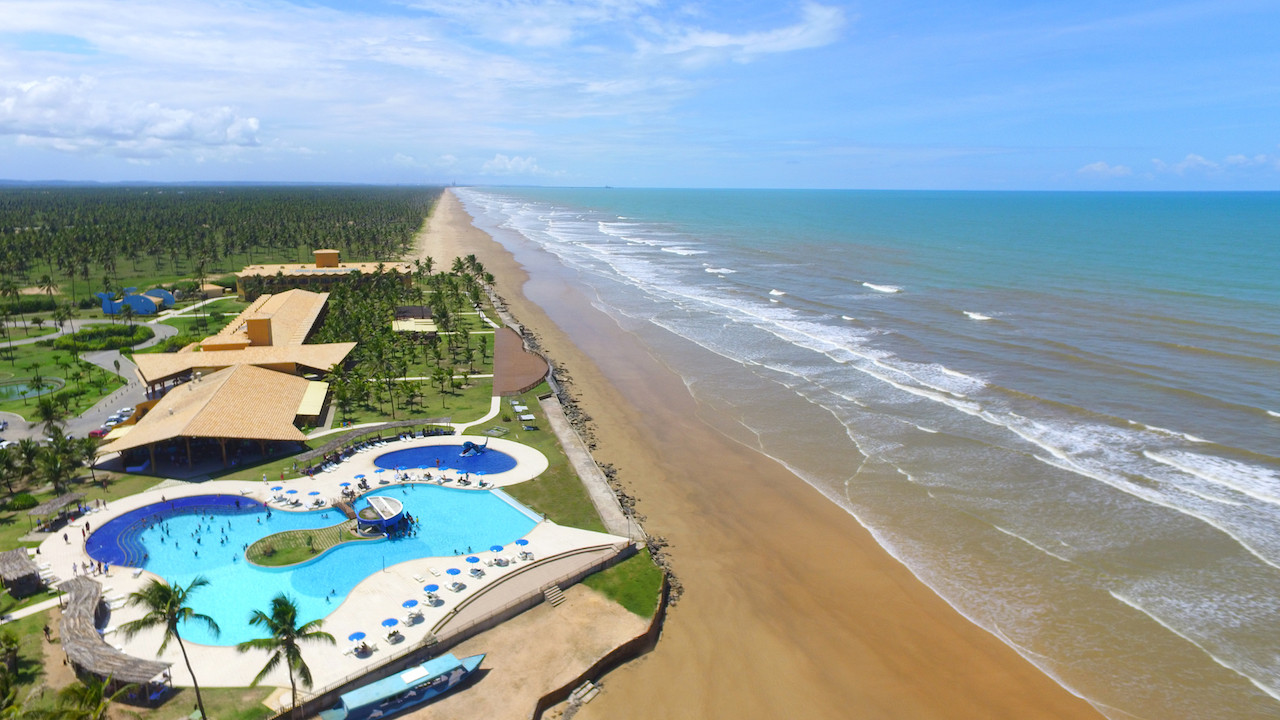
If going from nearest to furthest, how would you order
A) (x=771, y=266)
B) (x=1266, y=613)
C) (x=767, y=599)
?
(x=1266, y=613)
(x=767, y=599)
(x=771, y=266)

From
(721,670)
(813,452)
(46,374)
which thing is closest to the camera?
(721,670)

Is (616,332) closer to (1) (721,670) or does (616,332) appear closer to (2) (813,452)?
(2) (813,452)

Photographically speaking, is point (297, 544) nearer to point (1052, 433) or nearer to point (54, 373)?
point (54, 373)

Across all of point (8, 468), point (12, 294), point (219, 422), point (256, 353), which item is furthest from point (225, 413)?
point (12, 294)

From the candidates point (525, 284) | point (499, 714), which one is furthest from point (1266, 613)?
point (525, 284)

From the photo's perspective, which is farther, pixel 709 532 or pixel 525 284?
pixel 525 284

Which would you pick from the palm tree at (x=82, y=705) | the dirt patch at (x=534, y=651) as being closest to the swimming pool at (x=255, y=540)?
the dirt patch at (x=534, y=651)

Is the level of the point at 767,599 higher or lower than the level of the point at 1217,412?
lower
